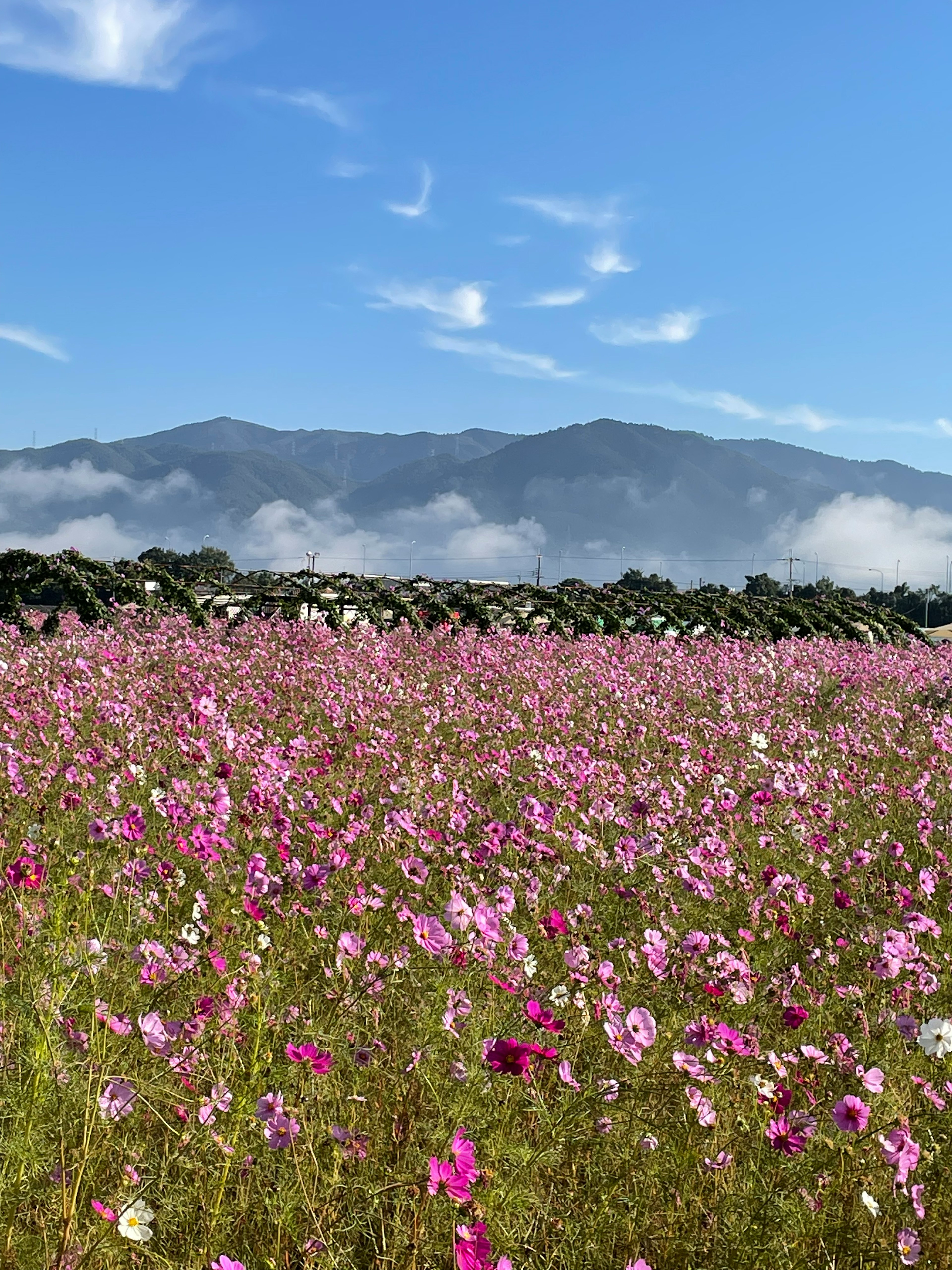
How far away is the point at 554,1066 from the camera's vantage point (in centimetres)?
312

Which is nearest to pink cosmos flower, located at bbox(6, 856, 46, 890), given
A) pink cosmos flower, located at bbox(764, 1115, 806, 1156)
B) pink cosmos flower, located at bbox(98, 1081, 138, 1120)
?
pink cosmos flower, located at bbox(98, 1081, 138, 1120)

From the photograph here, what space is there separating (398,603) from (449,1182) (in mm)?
15322

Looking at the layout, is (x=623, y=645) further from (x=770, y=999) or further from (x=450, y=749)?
(x=770, y=999)

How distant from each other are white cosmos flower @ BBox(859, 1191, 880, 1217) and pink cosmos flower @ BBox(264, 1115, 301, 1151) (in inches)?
50.0

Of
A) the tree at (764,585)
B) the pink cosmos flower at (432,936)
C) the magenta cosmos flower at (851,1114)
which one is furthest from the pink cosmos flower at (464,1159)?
the tree at (764,585)

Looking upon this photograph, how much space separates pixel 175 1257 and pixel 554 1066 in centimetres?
119

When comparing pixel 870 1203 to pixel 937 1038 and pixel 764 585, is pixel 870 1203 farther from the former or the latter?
pixel 764 585

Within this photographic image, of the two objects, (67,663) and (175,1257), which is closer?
(175,1257)

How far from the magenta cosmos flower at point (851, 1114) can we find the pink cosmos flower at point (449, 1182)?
102 centimetres

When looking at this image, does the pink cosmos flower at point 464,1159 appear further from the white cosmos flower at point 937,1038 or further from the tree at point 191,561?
the tree at point 191,561

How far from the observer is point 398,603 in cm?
1714

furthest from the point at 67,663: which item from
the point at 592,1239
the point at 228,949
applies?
the point at 592,1239

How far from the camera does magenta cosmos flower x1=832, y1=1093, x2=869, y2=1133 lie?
2.49 meters

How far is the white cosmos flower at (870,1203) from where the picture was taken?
90.5 inches
